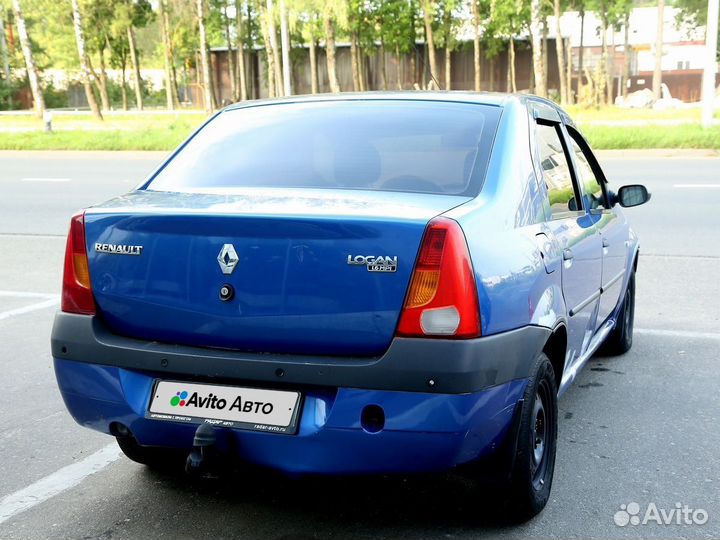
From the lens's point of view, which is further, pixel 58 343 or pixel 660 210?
pixel 660 210

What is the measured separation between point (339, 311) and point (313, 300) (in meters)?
0.10

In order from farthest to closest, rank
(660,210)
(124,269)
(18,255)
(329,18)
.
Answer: (329,18)
(660,210)
(18,255)
(124,269)

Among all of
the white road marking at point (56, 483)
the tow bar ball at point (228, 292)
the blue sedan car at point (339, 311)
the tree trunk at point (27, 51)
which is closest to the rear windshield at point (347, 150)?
the blue sedan car at point (339, 311)

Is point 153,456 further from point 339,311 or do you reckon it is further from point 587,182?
point 587,182

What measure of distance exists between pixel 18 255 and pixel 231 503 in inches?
270

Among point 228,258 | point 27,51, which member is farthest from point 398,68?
point 228,258

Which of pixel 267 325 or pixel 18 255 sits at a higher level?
pixel 267 325

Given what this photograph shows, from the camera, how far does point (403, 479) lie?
132 inches

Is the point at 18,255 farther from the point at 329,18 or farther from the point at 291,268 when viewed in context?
the point at 329,18

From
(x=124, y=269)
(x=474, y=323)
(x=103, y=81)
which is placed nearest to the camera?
(x=474, y=323)

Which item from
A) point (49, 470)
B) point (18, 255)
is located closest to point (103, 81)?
point (18, 255)

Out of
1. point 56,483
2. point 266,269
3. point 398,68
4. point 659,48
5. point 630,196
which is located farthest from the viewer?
point 398,68

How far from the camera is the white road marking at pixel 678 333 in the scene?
6150 mm

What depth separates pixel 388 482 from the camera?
374 cm
